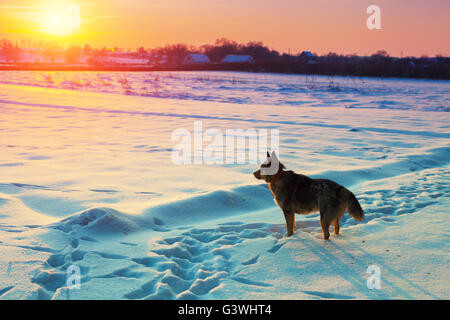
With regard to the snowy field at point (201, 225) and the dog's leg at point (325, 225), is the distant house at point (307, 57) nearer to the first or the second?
the snowy field at point (201, 225)

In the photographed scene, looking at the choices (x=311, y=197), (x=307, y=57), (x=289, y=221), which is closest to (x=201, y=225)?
(x=289, y=221)

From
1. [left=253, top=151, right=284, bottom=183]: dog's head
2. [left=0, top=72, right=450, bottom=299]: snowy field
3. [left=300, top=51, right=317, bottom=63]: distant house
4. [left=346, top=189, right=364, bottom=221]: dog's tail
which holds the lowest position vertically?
[left=0, top=72, right=450, bottom=299]: snowy field

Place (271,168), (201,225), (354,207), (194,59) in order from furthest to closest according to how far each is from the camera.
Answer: (194,59), (201,225), (271,168), (354,207)

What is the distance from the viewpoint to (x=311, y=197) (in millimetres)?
4031

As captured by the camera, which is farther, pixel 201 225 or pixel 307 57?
pixel 307 57

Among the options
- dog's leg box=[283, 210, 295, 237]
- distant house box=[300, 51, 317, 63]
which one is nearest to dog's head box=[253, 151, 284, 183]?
dog's leg box=[283, 210, 295, 237]

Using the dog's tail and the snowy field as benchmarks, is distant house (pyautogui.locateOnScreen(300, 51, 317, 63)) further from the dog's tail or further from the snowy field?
the dog's tail

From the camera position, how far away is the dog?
3961 mm

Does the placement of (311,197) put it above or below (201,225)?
above

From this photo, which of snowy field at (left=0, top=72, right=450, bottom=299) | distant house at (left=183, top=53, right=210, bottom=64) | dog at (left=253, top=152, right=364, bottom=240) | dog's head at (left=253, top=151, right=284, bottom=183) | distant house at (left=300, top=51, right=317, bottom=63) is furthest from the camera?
distant house at (left=183, top=53, right=210, bottom=64)

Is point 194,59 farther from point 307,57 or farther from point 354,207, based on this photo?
point 354,207

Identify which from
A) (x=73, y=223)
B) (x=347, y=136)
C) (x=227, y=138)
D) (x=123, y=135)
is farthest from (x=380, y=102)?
(x=73, y=223)
